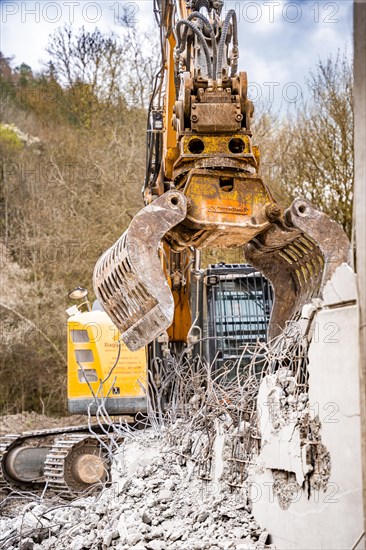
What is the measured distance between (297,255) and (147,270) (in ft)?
3.99

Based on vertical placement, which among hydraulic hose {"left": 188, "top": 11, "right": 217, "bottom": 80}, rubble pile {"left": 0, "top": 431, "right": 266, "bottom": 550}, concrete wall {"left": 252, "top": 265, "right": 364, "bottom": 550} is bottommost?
rubble pile {"left": 0, "top": 431, "right": 266, "bottom": 550}

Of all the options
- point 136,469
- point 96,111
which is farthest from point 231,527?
point 96,111

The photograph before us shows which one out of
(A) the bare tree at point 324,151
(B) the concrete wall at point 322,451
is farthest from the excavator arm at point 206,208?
(A) the bare tree at point 324,151

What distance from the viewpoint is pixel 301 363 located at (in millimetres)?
3807

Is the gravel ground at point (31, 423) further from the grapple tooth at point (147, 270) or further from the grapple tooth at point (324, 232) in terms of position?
the grapple tooth at point (324, 232)

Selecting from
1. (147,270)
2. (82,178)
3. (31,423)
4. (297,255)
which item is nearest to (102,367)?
(297,255)

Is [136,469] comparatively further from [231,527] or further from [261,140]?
[261,140]

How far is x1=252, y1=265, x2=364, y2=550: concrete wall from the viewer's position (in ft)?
9.36

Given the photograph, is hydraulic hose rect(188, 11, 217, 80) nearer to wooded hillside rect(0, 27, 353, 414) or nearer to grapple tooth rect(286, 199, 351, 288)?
grapple tooth rect(286, 199, 351, 288)

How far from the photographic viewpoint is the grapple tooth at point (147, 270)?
4312 mm

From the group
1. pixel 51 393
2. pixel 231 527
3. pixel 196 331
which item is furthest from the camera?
pixel 51 393

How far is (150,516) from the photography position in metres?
Answer: 4.19

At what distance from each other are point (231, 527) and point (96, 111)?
826 inches

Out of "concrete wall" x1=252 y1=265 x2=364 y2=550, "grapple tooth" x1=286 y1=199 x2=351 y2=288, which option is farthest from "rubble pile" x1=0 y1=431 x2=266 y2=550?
"grapple tooth" x1=286 y1=199 x2=351 y2=288
